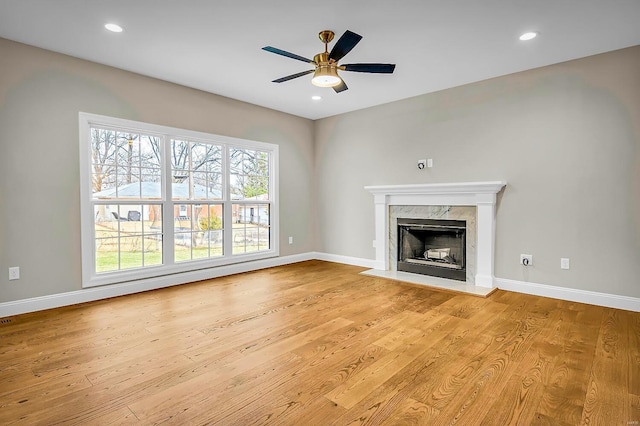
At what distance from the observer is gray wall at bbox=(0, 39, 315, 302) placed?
10.7 ft

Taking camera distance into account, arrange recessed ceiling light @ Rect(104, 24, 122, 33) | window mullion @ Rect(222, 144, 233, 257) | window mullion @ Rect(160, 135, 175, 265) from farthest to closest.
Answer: window mullion @ Rect(222, 144, 233, 257) → window mullion @ Rect(160, 135, 175, 265) → recessed ceiling light @ Rect(104, 24, 122, 33)

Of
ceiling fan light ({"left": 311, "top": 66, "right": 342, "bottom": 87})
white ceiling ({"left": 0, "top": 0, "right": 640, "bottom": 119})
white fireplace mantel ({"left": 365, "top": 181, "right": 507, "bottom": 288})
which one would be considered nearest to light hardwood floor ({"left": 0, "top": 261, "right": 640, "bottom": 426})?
white fireplace mantel ({"left": 365, "top": 181, "right": 507, "bottom": 288})

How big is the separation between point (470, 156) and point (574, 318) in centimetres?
222

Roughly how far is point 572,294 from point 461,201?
1591 millimetres

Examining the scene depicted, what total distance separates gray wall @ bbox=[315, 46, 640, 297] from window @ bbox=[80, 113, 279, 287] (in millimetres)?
2395

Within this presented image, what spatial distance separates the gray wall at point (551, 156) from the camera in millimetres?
3434

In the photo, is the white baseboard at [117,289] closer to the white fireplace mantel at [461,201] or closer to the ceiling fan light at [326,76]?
the white fireplace mantel at [461,201]

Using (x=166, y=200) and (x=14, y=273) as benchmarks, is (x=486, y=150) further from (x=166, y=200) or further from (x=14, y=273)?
(x=14, y=273)

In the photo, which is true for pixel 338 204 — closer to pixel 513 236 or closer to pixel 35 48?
pixel 513 236

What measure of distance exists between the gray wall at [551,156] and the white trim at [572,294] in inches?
2.3

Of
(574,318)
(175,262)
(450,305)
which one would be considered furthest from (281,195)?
(574,318)

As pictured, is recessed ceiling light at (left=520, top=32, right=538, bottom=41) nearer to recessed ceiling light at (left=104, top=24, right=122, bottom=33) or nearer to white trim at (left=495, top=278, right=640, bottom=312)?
white trim at (left=495, top=278, right=640, bottom=312)

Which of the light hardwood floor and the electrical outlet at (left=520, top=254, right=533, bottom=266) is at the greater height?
the electrical outlet at (left=520, top=254, right=533, bottom=266)

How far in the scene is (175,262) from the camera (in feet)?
14.8
